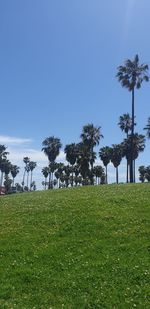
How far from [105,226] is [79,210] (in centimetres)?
430

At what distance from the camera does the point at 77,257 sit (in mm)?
19141

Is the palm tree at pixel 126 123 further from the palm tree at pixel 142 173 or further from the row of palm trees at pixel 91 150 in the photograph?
the palm tree at pixel 142 173

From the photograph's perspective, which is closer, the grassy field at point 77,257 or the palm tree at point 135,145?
the grassy field at point 77,257

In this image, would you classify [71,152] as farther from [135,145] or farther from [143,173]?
[143,173]

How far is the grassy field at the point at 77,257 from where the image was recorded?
15680 mm

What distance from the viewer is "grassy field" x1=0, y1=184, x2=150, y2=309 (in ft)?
51.4

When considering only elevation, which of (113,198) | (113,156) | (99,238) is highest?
(113,156)

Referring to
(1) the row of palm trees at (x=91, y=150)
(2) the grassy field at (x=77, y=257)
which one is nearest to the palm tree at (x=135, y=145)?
(1) the row of palm trees at (x=91, y=150)

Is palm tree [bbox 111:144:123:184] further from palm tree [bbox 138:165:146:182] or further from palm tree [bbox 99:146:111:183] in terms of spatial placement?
palm tree [bbox 138:165:146:182]

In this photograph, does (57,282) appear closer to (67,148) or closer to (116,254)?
(116,254)

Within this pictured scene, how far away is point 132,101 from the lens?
7375 centimetres

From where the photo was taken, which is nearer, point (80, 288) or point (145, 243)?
point (80, 288)

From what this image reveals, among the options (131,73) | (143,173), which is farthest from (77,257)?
(143,173)

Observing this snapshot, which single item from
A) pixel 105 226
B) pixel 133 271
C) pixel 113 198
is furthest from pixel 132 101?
pixel 133 271
